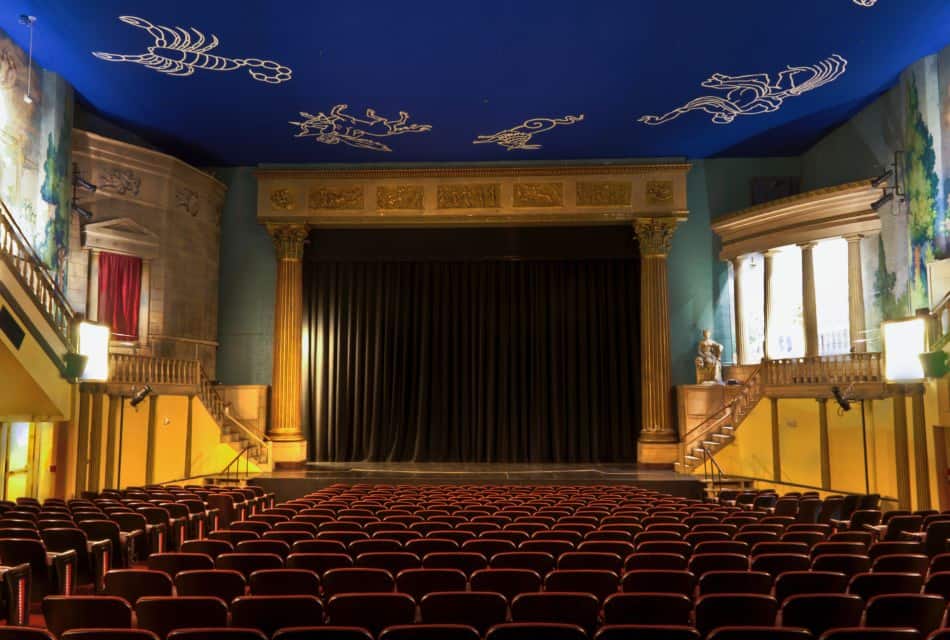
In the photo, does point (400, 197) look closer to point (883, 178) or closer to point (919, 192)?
point (883, 178)

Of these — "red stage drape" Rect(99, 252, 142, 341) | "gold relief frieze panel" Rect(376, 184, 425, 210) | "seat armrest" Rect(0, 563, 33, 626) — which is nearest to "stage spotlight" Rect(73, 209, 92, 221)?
"red stage drape" Rect(99, 252, 142, 341)

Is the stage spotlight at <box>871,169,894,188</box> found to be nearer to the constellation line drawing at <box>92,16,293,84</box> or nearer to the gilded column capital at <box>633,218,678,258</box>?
the gilded column capital at <box>633,218,678,258</box>

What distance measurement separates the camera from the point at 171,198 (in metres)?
19.9

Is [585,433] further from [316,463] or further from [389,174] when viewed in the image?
[389,174]

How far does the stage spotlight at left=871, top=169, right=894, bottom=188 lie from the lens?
17297 mm

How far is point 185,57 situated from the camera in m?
15.3

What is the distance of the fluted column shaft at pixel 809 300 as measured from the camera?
1933 cm

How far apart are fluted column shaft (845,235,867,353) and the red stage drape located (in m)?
16.2

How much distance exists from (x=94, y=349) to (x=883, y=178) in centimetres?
1574

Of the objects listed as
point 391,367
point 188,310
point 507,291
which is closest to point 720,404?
point 507,291

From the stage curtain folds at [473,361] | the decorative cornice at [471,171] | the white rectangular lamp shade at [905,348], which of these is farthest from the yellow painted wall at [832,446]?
the decorative cornice at [471,171]

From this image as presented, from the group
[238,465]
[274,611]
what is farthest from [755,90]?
[274,611]

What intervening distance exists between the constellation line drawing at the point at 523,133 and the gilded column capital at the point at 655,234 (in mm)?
3381

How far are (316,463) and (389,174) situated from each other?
779 cm
